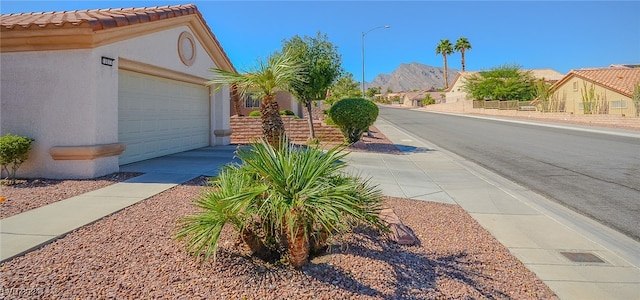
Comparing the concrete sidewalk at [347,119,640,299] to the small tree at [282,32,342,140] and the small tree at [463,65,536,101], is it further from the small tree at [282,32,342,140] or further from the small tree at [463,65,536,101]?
the small tree at [463,65,536,101]

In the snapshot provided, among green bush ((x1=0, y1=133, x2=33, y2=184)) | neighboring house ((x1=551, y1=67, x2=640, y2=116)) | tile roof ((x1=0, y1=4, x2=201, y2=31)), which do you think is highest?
neighboring house ((x1=551, y1=67, x2=640, y2=116))

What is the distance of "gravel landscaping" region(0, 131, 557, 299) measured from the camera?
3.13 m

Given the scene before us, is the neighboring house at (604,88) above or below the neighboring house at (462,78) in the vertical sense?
below

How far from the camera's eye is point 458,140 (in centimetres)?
1839

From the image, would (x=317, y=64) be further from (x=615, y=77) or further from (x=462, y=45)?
(x=462, y=45)

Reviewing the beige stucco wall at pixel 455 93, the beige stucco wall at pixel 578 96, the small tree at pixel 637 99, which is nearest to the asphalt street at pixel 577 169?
the small tree at pixel 637 99

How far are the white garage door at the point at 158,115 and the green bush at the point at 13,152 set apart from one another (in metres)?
2.00

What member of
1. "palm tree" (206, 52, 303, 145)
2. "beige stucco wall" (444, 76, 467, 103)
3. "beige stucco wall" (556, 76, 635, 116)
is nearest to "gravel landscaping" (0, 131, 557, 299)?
"palm tree" (206, 52, 303, 145)

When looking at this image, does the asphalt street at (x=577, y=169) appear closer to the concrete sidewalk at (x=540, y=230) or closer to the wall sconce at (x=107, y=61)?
the concrete sidewalk at (x=540, y=230)

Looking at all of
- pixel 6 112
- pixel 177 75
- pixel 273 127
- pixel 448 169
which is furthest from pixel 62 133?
pixel 448 169

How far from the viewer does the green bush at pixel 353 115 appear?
14172 mm

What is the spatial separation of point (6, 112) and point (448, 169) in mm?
10455

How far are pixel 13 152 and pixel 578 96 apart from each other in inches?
1745

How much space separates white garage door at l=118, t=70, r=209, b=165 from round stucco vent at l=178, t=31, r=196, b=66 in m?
0.77
